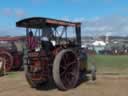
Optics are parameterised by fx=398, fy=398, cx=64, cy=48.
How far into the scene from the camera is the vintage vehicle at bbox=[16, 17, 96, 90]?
1272cm

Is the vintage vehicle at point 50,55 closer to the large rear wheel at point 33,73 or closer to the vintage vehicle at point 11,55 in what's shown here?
the large rear wheel at point 33,73

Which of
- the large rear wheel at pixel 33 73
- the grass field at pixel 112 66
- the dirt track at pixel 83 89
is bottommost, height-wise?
the grass field at pixel 112 66

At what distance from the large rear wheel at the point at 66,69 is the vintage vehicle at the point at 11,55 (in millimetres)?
7900

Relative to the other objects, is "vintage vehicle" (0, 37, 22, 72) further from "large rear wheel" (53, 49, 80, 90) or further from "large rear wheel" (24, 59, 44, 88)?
"large rear wheel" (53, 49, 80, 90)

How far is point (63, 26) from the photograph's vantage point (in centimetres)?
1382

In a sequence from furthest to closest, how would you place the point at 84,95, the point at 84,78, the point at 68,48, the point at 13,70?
the point at 13,70, the point at 84,78, the point at 68,48, the point at 84,95

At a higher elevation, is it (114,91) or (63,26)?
(63,26)

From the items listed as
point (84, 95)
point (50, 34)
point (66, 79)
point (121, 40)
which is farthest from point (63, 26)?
point (121, 40)

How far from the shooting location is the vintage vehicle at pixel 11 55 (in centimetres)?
2150

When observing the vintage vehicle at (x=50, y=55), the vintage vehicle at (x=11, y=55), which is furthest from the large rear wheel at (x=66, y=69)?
the vintage vehicle at (x=11, y=55)

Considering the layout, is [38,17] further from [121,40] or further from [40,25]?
[121,40]

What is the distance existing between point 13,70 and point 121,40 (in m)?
83.0

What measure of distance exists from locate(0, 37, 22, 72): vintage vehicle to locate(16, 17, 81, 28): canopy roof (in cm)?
734

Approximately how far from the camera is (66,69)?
13.2 meters
